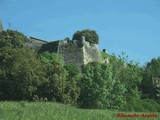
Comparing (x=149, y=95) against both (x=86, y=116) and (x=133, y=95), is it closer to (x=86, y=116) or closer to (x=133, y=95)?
(x=133, y=95)

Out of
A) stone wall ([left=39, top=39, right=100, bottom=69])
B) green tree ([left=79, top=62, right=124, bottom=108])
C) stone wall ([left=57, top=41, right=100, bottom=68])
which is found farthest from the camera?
stone wall ([left=39, top=39, right=100, bottom=69])

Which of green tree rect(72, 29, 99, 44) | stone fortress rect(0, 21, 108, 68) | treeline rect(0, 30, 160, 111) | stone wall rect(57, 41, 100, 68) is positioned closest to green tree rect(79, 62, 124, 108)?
treeline rect(0, 30, 160, 111)

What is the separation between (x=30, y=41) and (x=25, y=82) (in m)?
25.2

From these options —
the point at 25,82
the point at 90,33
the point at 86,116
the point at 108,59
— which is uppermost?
the point at 90,33

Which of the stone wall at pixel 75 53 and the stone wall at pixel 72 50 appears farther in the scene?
the stone wall at pixel 72 50

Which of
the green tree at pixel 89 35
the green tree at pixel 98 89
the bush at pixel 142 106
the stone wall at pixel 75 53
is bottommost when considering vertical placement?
the bush at pixel 142 106

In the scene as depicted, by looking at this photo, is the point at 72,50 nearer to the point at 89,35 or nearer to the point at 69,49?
the point at 69,49

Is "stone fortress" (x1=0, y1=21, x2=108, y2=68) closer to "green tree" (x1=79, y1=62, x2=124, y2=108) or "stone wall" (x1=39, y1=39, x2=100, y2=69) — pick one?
"stone wall" (x1=39, y1=39, x2=100, y2=69)

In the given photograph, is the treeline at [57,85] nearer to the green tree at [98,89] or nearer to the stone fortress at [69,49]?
the green tree at [98,89]

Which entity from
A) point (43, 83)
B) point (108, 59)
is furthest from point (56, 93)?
point (108, 59)

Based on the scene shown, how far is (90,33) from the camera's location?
3376 inches

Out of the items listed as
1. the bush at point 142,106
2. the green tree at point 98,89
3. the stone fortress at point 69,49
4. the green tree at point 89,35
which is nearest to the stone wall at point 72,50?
the stone fortress at point 69,49

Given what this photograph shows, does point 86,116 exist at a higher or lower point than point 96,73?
lower

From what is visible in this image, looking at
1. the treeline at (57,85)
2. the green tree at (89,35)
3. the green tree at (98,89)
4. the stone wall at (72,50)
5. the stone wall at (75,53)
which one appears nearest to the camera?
the treeline at (57,85)
